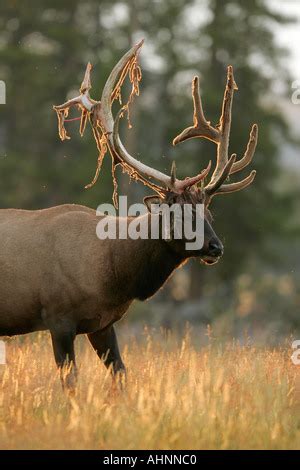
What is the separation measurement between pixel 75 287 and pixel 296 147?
19.0m

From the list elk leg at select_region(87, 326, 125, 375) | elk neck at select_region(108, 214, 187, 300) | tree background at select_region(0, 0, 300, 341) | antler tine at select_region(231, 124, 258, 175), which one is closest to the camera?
elk neck at select_region(108, 214, 187, 300)

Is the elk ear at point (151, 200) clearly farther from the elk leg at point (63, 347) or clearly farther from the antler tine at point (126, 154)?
the elk leg at point (63, 347)

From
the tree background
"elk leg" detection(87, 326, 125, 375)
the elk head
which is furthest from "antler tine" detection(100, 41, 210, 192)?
the tree background

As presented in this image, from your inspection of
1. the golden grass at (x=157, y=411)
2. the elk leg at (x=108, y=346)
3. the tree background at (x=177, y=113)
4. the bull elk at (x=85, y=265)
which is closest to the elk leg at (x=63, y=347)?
the bull elk at (x=85, y=265)

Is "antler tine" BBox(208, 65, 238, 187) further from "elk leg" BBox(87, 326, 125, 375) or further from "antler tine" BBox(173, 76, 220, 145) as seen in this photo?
"elk leg" BBox(87, 326, 125, 375)

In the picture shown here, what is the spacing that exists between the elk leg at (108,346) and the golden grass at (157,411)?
0.68ft

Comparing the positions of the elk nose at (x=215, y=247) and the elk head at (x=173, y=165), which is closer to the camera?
the elk nose at (x=215, y=247)

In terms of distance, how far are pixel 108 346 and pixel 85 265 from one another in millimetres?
808

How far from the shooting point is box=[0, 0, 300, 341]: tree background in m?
24.5

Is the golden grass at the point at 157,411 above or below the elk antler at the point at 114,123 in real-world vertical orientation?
below

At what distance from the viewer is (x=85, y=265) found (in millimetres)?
8219

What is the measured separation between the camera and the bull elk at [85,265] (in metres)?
8.08

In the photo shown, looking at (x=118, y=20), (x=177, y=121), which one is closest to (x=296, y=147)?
(x=177, y=121)

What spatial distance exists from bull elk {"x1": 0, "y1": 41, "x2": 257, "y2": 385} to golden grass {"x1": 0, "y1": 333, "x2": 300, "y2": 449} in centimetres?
38
